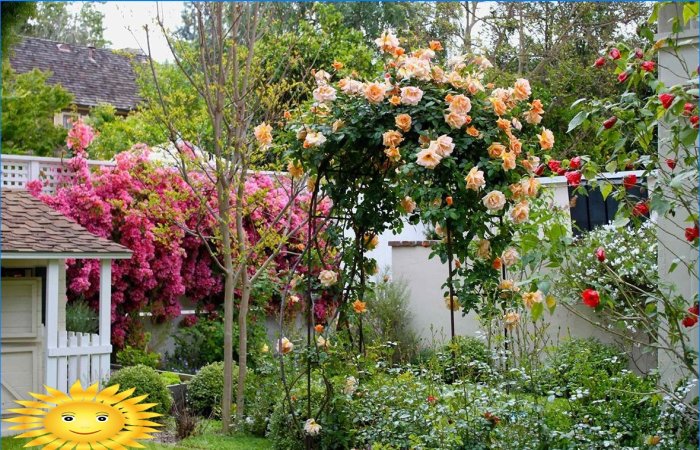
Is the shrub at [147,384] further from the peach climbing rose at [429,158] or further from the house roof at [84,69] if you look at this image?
the house roof at [84,69]

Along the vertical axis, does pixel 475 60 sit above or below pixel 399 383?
above

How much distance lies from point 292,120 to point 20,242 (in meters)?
3.91

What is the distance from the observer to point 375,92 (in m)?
5.26

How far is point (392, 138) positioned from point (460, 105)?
446 mm

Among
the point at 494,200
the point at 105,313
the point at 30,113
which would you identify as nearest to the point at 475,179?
the point at 494,200

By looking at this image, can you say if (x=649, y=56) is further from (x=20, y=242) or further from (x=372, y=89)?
(x=20, y=242)

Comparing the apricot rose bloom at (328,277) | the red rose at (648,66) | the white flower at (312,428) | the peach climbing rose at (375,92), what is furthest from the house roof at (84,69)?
the red rose at (648,66)

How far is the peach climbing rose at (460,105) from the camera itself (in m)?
5.11

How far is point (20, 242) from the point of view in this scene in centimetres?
845

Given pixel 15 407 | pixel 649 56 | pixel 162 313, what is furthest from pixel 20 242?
pixel 649 56

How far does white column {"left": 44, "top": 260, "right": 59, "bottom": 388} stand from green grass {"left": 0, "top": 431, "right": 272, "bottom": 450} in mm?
1032

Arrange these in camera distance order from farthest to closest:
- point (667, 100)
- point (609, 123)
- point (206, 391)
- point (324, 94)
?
point (206, 391)
point (324, 94)
point (609, 123)
point (667, 100)

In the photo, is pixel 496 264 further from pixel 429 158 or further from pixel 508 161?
pixel 429 158

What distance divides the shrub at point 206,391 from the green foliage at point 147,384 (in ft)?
0.87
